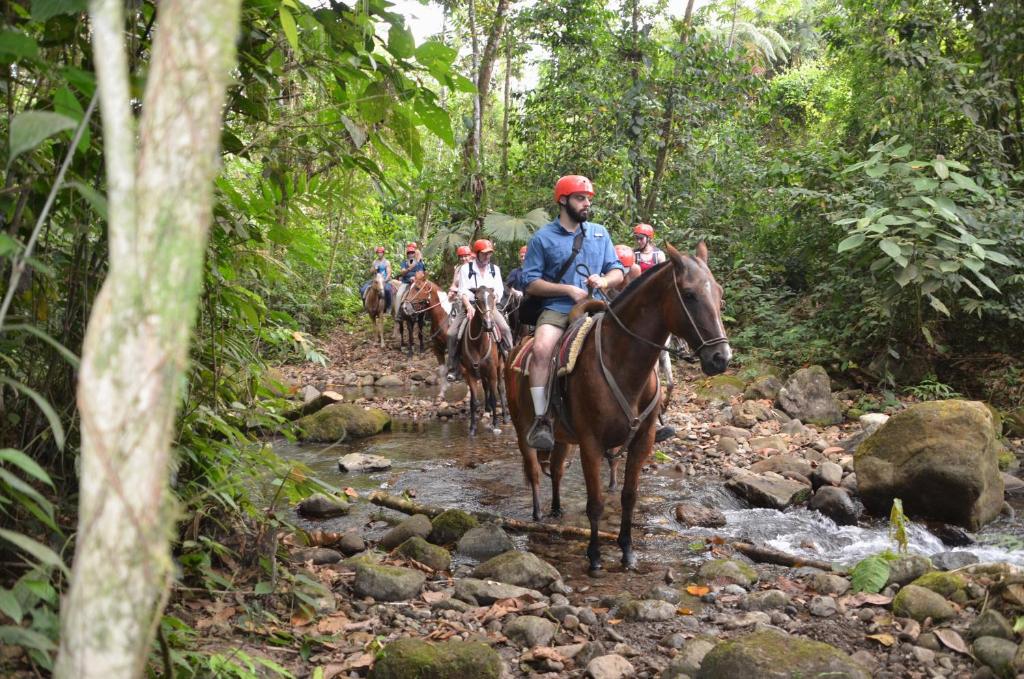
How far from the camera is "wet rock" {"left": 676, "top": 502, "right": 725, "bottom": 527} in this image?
23.7 ft

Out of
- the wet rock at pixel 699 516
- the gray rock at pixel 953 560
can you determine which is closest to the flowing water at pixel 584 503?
the wet rock at pixel 699 516

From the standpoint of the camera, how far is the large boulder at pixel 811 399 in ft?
37.8

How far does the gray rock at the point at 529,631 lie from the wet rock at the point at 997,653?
225cm

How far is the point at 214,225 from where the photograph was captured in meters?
3.64

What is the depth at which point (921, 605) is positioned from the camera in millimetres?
4547

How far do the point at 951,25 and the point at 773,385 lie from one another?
7.18 m

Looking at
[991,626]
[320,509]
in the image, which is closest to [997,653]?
[991,626]

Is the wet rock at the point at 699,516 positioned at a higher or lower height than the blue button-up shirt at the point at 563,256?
lower

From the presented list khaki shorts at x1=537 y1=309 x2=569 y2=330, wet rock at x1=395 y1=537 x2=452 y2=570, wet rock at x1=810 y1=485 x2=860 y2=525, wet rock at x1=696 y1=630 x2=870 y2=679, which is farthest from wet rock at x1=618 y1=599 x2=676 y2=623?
wet rock at x1=810 y1=485 x2=860 y2=525

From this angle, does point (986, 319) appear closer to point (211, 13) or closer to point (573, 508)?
point (573, 508)

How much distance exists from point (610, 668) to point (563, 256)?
370 centimetres

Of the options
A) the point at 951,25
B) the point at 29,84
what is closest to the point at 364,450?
the point at 29,84

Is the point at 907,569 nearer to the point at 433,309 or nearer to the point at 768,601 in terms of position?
the point at 768,601

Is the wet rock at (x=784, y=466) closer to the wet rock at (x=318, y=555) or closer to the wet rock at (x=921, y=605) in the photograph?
the wet rock at (x=921, y=605)
